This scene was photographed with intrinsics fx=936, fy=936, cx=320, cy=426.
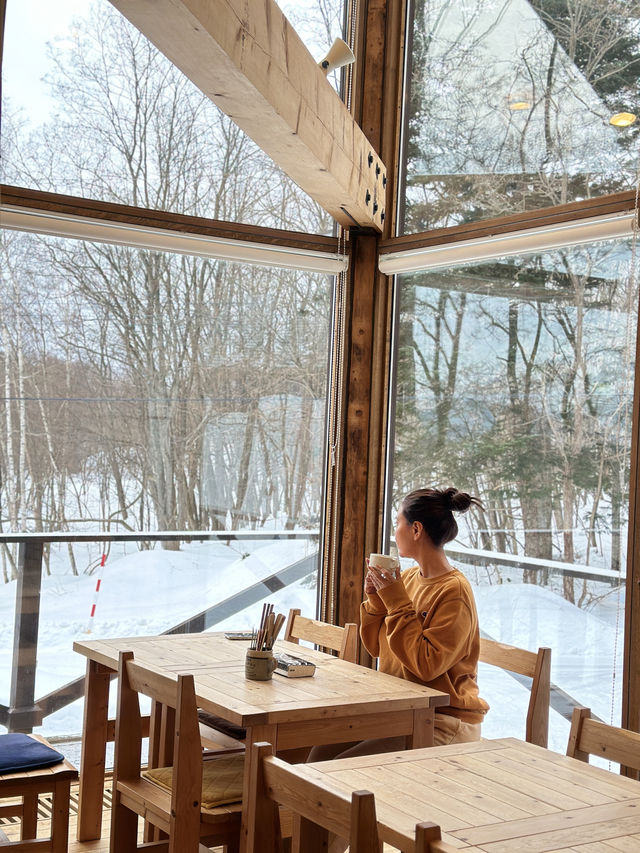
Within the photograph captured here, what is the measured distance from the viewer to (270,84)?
101 inches

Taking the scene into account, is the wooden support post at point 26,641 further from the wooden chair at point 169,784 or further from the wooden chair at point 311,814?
the wooden chair at point 311,814

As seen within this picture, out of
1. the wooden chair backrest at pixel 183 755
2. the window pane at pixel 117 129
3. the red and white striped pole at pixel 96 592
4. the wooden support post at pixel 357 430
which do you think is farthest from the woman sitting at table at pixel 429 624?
the window pane at pixel 117 129

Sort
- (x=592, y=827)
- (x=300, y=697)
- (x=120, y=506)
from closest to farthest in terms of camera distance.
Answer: (x=592, y=827), (x=300, y=697), (x=120, y=506)

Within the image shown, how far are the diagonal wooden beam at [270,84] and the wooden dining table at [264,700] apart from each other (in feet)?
5.25

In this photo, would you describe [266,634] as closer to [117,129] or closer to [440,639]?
[440,639]

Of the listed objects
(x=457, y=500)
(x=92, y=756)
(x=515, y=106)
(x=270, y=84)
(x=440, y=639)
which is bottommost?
(x=92, y=756)

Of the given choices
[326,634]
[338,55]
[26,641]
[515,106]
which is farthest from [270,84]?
[26,641]

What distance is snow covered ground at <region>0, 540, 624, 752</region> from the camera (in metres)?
3.39

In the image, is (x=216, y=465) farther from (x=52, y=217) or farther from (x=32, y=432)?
(x=52, y=217)

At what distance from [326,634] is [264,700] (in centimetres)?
101

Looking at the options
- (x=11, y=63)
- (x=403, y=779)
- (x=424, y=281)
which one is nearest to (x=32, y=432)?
(x=11, y=63)

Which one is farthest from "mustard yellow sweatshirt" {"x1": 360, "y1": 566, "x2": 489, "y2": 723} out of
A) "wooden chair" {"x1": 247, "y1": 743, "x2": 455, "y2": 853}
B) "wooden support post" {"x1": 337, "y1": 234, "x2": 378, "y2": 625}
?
"wooden support post" {"x1": 337, "y1": 234, "x2": 378, "y2": 625}

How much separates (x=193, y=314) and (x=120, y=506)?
87 cm

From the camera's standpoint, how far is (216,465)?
4062 millimetres
